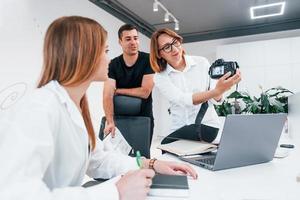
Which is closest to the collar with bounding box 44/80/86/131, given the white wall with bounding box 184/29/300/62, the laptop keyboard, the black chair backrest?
the laptop keyboard

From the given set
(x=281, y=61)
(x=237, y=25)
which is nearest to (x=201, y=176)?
(x=281, y=61)

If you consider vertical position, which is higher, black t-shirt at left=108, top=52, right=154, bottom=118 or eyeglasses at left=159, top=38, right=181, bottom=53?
eyeglasses at left=159, top=38, right=181, bottom=53

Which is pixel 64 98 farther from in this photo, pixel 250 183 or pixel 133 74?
pixel 133 74

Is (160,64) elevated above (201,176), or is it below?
above

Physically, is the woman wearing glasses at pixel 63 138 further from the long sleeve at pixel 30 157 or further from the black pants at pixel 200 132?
the black pants at pixel 200 132

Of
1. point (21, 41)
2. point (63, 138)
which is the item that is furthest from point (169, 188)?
point (21, 41)

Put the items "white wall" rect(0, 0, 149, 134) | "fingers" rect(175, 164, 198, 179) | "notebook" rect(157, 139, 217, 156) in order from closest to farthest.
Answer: "fingers" rect(175, 164, 198, 179), "notebook" rect(157, 139, 217, 156), "white wall" rect(0, 0, 149, 134)

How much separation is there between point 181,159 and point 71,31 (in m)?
0.68

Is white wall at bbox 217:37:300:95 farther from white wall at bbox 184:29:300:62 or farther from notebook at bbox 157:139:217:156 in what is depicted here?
notebook at bbox 157:139:217:156

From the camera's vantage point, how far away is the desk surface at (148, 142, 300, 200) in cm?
68

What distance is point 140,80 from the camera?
220 cm

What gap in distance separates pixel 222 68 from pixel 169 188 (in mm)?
790

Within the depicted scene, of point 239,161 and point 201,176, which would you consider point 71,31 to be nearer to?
point 201,176

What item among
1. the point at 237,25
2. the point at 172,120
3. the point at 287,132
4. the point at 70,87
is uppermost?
the point at 237,25
